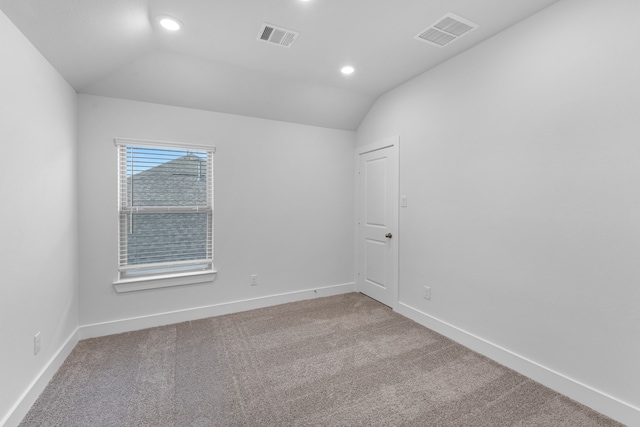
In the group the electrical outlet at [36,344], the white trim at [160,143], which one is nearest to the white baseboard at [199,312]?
the electrical outlet at [36,344]

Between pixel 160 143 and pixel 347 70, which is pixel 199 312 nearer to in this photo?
pixel 160 143

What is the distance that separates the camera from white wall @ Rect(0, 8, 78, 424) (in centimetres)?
163

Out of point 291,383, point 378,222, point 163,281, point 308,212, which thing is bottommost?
point 291,383

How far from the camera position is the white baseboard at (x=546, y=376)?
5.69 ft

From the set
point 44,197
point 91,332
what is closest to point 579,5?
point 44,197

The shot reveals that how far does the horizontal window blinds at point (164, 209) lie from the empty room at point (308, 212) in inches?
0.8

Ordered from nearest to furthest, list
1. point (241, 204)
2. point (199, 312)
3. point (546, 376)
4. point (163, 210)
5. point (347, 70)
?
point (546, 376) < point (347, 70) < point (163, 210) < point (199, 312) < point (241, 204)

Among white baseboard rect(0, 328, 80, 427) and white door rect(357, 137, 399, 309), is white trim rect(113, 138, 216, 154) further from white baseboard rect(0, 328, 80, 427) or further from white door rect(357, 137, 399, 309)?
white door rect(357, 137, 399, 309)

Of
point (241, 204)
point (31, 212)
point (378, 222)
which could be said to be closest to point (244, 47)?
point (241, 204)

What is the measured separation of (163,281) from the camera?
3.10 m

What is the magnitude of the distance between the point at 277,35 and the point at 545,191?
7.91ft

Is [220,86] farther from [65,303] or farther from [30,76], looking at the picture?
[65,303]

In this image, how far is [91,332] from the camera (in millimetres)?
2812

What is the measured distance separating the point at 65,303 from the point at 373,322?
2.90 meters
